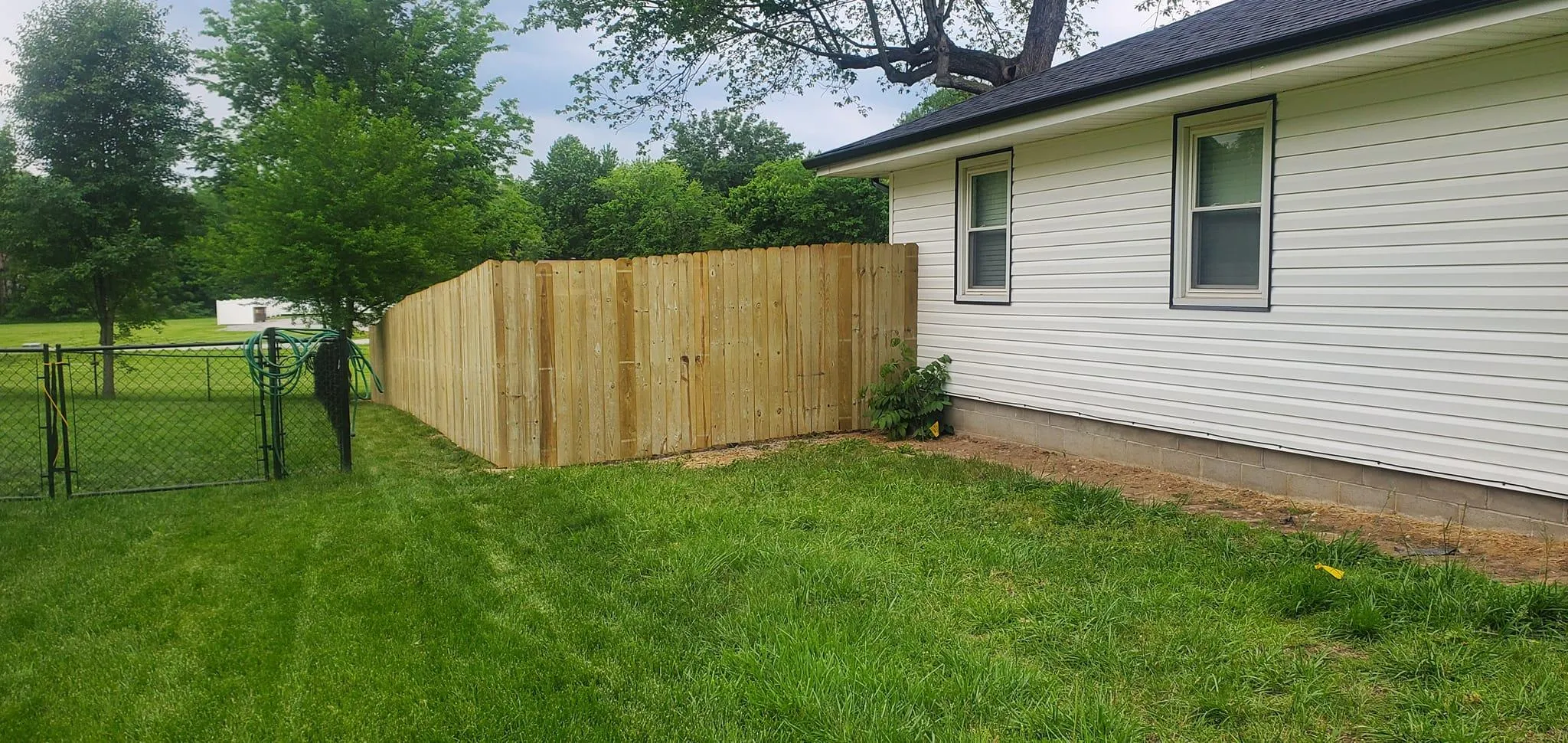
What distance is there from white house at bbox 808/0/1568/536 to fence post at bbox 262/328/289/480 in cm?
571

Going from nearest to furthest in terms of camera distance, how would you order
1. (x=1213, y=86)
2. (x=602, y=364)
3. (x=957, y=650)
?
(x=957, y=650)
(x=1213, y=86)
(x=602, y=364)

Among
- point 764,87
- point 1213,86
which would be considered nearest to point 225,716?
point 1213,86

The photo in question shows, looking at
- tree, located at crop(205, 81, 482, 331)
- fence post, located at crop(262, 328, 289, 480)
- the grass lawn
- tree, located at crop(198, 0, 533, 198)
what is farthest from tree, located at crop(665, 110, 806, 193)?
the grass lawn

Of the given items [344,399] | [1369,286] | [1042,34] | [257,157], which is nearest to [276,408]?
[344,399]

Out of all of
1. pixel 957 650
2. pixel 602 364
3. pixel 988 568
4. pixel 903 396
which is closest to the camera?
pixel 957 650

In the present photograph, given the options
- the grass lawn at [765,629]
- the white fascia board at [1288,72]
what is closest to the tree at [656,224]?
the white fascia board at [1288,72]

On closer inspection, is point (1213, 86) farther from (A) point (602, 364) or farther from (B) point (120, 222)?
(B) point (120, 222)

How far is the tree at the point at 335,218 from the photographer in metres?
15.7

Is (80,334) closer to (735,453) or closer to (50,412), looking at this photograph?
(50,412)

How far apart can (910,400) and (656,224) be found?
66.8ft

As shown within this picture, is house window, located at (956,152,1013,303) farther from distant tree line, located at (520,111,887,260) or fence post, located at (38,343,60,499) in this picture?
distant tree line, located at (520,111,887,260)

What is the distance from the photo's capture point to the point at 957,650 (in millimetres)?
3283

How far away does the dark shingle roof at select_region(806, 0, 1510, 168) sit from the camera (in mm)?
4898

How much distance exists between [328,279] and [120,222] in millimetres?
6088
